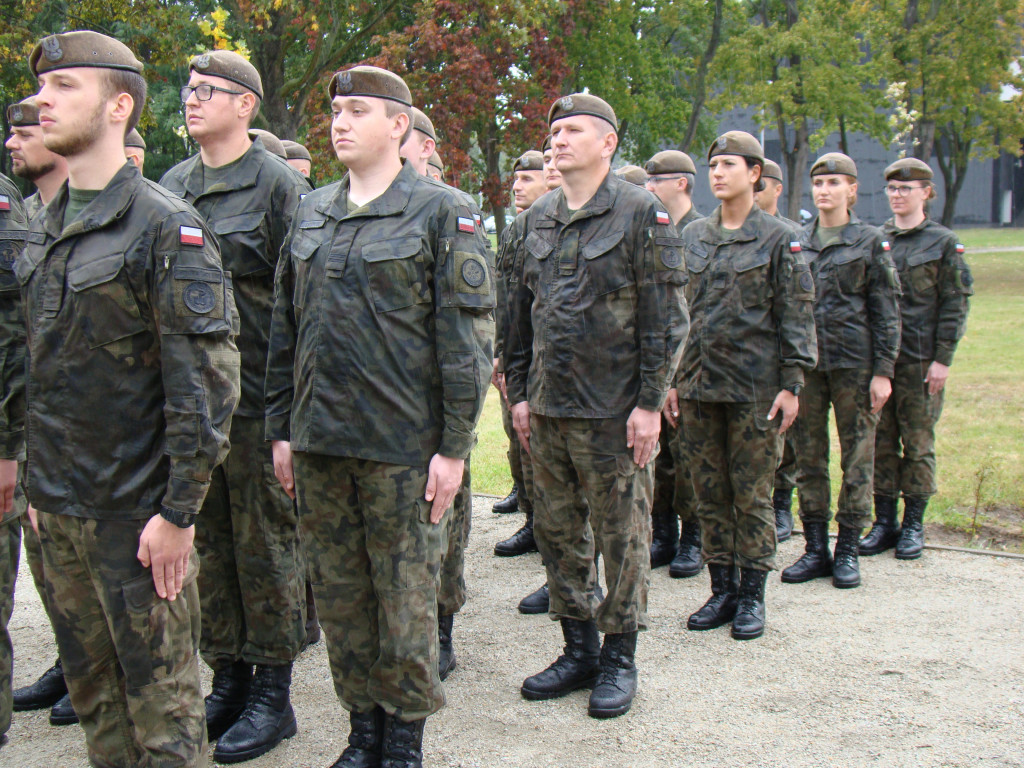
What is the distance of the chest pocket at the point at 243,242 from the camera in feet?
12.6

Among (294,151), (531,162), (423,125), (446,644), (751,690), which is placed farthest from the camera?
(294,151)

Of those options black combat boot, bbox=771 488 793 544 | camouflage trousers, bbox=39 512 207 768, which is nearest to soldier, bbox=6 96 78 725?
camouflage trousers, bbox=39 512 207 768

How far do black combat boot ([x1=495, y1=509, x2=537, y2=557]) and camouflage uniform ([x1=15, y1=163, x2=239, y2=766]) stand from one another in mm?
3577

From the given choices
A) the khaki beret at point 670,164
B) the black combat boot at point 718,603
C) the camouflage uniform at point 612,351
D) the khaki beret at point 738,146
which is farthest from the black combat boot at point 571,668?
the khaki beret at point 670,164

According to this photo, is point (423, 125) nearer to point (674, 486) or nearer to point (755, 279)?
point (755, 279)

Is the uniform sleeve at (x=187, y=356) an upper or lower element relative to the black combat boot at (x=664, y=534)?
upper

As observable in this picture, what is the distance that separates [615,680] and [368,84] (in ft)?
8.62

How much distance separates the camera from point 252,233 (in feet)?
12.7

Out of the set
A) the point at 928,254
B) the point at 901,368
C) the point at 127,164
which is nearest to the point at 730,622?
the point at 901,368

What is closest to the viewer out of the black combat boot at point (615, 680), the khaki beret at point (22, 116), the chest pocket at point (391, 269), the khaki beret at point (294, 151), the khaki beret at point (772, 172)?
the chest pocket at point (391, 269)

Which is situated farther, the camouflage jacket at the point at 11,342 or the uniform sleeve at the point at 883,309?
the uniform sleeve at the point at 883,309

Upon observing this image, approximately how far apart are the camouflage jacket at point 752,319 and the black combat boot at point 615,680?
1.50 m

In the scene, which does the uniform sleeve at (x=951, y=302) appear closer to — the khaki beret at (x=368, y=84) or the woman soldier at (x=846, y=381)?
the woman soldier at (x=846, y=381)

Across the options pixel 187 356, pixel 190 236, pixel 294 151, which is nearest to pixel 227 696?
pixel 187 356
